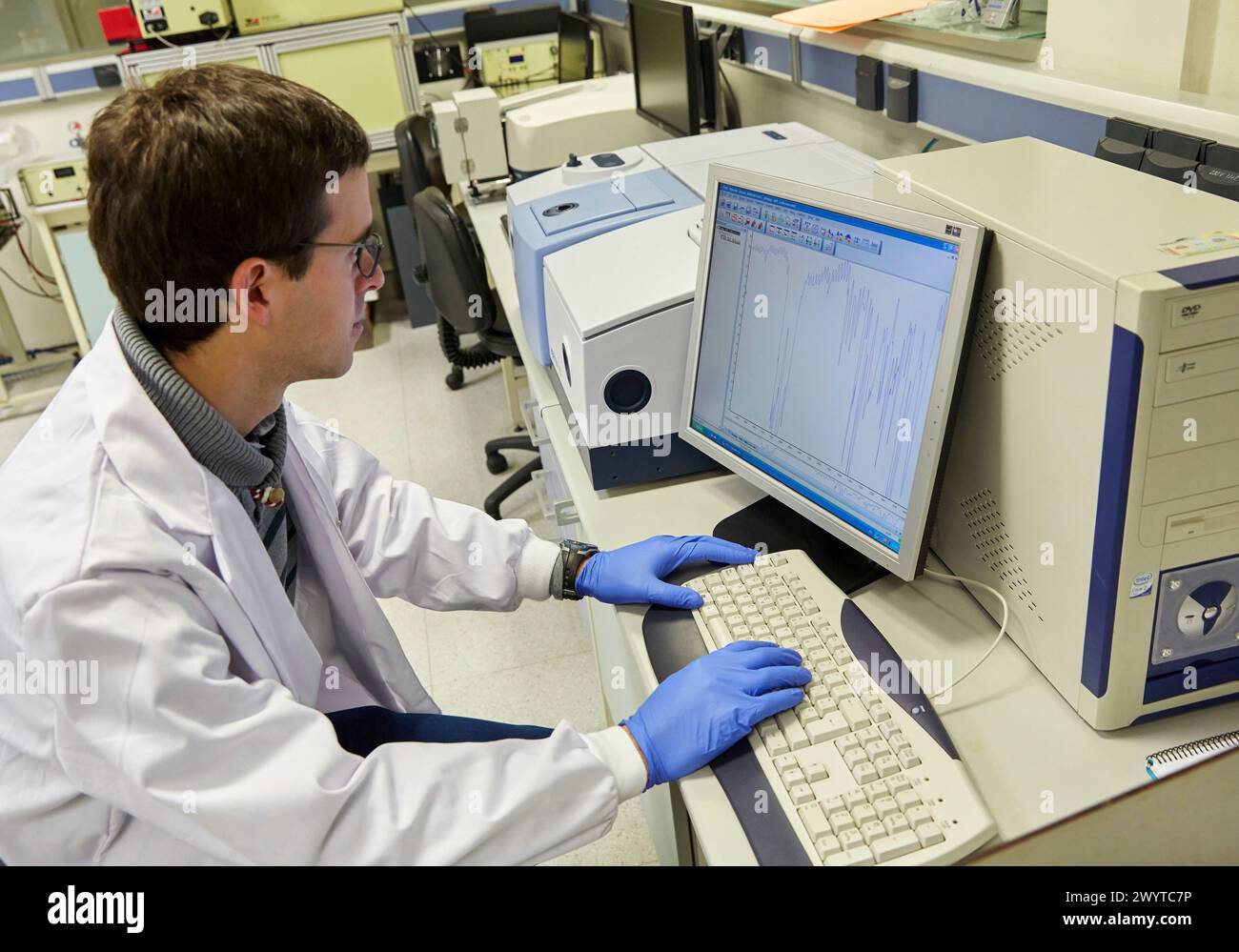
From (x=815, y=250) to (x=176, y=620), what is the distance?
0.70 meters

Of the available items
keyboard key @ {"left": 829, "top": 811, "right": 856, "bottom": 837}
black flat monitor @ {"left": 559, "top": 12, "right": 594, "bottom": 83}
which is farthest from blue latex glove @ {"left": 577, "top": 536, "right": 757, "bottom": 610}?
black flat monitor @ {"left": 559, "top": 12, "right": 594, "bottom": 83}

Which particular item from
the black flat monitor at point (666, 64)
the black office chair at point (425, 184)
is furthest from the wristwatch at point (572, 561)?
the black office chair at point (425, 184)

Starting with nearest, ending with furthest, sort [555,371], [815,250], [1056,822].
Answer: [1056,822], [815,250], [555,371]

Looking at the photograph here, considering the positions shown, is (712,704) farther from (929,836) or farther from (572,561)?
(572,561)

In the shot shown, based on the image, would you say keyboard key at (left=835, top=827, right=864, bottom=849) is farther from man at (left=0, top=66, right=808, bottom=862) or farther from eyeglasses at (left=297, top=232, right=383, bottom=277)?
eyeglasses at (left=297, top=232, right=383, bottom=277)

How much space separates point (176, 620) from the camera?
0.79 metres

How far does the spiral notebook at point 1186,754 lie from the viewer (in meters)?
0.76

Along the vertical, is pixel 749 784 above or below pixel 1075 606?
below

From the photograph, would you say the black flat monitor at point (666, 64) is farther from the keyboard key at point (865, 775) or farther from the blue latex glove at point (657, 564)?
the keyboard key at point (865, 775)

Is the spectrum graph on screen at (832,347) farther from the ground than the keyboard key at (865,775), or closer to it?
farther from the ground

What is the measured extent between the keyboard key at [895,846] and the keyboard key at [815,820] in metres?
0.04

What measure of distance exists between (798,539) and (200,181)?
0.73 m
